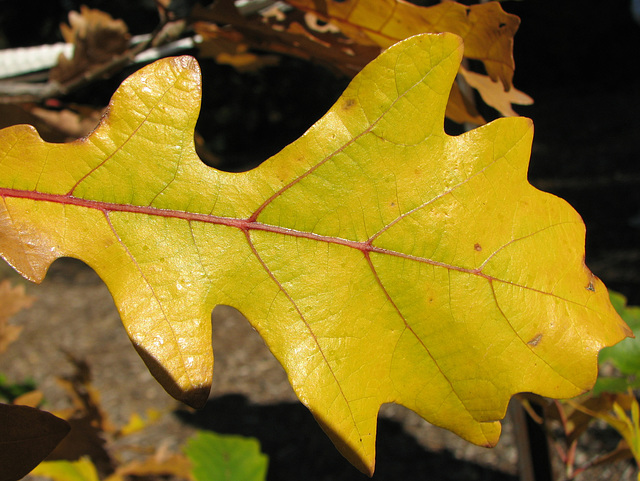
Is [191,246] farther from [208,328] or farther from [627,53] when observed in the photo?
[627,53]

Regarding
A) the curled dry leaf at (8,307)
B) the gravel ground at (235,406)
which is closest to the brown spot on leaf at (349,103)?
the curled dry leaf at (8,307)

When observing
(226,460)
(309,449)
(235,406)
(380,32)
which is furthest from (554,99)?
(380,32)

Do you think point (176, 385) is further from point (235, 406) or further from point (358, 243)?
point (235, 406)

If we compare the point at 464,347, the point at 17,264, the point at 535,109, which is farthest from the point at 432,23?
the point at 535,109

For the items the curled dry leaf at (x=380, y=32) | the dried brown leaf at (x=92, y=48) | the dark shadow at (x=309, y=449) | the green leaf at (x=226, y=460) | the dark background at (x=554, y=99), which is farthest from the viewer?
the dark background at (x=554, y=99)

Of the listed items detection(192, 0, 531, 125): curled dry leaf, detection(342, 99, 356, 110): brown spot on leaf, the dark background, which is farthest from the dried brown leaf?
the dark background

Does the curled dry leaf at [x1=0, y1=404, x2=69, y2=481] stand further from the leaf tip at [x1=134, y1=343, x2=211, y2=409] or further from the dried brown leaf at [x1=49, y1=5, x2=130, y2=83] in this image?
the dried brown leaf at [x1=49, y1=5, x2=130, y2=83]

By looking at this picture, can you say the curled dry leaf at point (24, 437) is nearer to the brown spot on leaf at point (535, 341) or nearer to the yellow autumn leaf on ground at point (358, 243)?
the yellow autumn leaf on ground at point (358, 243)
